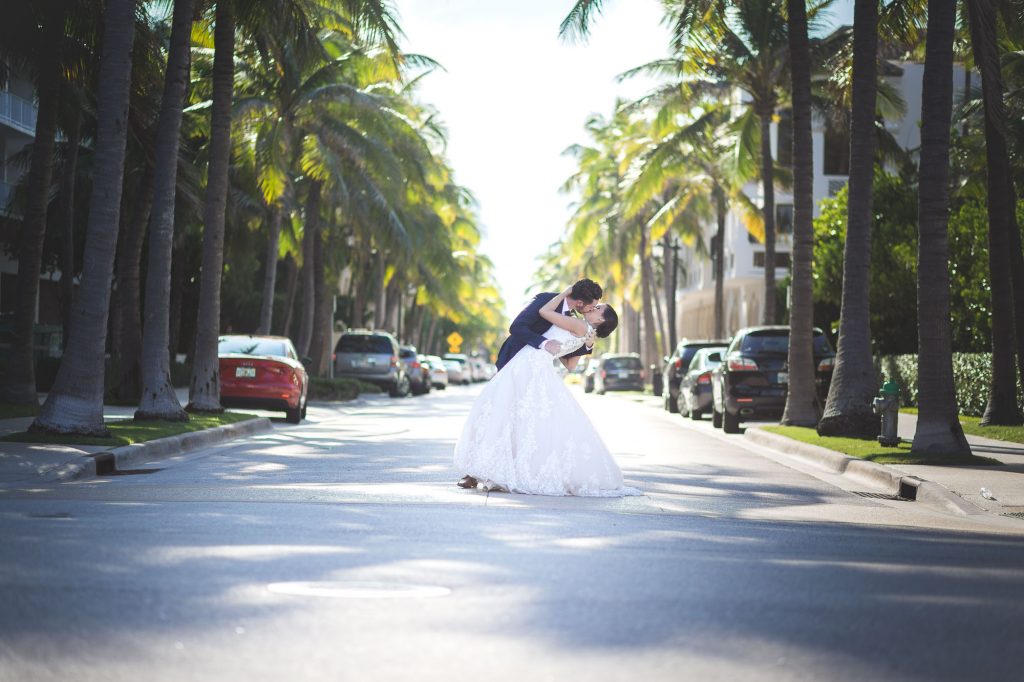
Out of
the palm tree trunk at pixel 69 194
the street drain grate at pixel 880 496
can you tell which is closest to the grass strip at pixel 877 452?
the street drain grate at pixel 880 496

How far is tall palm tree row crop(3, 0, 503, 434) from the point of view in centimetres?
1631

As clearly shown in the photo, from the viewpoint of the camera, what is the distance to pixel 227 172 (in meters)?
23.4

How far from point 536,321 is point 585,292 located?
1.67ft

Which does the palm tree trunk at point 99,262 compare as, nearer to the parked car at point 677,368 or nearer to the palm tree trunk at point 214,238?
the palm tree trunk at point 214,238

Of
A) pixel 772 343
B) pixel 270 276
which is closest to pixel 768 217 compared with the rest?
pixel 772 343

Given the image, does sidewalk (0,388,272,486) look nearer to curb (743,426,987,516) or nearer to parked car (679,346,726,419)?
curb (743,426,987,516)

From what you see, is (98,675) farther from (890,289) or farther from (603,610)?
(890,289)

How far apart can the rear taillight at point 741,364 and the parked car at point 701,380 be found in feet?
15.9

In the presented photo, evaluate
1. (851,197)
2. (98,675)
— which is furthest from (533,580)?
(851,197)

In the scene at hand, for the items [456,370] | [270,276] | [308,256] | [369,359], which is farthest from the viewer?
[456,370]

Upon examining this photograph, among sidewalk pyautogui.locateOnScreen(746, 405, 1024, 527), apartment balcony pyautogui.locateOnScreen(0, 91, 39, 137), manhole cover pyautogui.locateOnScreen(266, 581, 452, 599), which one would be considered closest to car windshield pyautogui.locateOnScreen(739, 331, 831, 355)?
sidewalk pyautogui.locateOnScreen(746, 405, 1024, 527)

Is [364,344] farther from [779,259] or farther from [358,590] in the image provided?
[358,590]

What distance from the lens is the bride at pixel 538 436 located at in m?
11.6

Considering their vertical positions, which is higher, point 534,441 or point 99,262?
point 99,262
